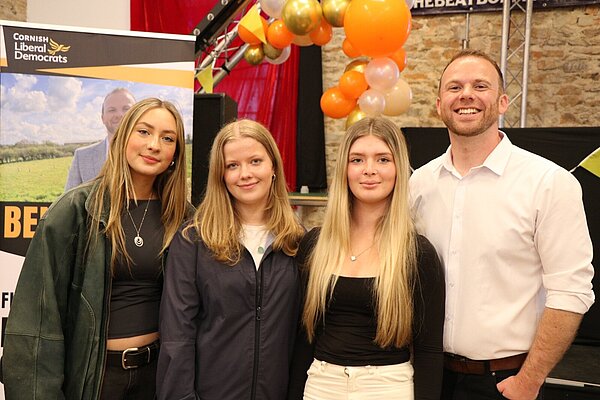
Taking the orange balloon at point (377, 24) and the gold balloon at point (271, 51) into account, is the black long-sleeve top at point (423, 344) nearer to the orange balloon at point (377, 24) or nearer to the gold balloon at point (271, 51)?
the orange balloon at point (377, 24)

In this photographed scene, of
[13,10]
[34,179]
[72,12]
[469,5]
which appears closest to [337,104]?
[469,5]

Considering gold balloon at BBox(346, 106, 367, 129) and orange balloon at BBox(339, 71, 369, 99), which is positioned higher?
orange balloon at BBox(339, 71, 369, 99)

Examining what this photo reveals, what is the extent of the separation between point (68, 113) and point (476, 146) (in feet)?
6.44

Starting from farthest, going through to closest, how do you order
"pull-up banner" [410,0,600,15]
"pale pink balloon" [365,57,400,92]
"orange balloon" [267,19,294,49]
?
"pull-up banner" [410,0,600,15] < "orange balloon" [267,19,294,49] < "pale pink balloon" [365,57,400,92]

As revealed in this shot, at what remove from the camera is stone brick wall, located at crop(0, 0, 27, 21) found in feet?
18.8

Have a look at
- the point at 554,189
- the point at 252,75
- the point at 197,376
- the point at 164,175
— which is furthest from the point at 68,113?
the point at 252,75

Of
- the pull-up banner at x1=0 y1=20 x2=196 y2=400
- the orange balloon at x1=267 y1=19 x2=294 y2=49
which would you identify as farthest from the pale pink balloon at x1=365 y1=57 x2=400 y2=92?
the pull-up banner at x1=0 y1=20 x2=196 y2=400

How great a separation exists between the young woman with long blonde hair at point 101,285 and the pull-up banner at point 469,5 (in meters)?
4.70

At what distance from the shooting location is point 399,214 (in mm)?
1755

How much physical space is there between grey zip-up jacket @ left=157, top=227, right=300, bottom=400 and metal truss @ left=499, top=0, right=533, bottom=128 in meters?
4.20

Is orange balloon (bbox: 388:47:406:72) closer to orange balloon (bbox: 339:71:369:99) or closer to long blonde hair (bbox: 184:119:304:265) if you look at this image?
orange balloon (bbox: 339:71:369:99)

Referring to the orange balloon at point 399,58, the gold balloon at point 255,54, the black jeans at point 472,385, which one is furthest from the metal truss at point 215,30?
the black jeans at point 472,385

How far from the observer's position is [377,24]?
136 inches

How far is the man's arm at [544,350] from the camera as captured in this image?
1682mm
